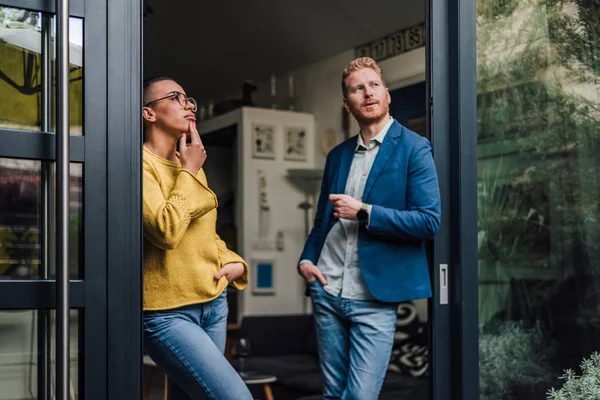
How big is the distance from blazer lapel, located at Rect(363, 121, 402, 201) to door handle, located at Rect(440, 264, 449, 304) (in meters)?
0.38

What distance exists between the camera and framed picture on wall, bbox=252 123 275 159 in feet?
22.6

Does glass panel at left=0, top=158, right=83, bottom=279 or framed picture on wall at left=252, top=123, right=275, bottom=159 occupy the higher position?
framed picture on wall at left=252, top=123, right=275, bottom=159

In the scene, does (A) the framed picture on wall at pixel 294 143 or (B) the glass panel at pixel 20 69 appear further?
(A) the framed picture on wall at pixel 294 143

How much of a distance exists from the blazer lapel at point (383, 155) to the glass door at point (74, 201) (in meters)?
0.91

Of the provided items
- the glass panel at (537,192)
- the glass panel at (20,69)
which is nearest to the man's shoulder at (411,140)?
the glass panel at (537,192)

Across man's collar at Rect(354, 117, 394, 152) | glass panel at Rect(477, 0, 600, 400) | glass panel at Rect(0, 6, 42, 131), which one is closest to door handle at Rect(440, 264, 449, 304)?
glass panel at Rect(477, 0, 600, 400)

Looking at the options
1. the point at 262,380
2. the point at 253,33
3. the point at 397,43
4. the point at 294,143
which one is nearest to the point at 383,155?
the point at 262,380

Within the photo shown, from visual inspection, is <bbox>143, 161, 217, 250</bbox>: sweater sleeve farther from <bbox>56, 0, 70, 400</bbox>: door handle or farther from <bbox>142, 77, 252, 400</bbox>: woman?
<bbox>56, 0, 70, 400</bbox>: door handle

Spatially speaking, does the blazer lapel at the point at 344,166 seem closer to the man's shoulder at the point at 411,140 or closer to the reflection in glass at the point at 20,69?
the man's shoulder at the point at 411,140

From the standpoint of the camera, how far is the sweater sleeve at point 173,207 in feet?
7.50

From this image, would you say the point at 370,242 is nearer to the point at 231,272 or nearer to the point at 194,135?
the point at 231,272

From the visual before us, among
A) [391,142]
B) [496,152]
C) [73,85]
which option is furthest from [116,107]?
[496,152]

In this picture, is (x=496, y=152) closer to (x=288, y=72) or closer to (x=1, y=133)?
(x=1, y=133)

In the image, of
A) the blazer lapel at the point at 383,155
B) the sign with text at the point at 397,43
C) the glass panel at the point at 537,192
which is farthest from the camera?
the sign with text at the point at 397,43
